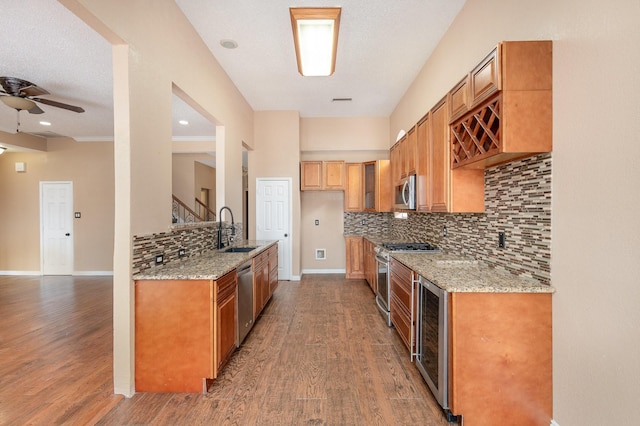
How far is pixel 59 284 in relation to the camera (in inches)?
209

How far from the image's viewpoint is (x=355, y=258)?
555 centimetres

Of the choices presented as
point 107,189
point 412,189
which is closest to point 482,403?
point 412,189

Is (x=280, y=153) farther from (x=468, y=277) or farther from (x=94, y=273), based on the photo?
(x=94, y=273)

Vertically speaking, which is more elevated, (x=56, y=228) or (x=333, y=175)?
(x=333, y=175)

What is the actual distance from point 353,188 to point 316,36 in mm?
3156

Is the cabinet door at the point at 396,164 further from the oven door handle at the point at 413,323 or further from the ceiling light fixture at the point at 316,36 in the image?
the oven door handle at the point at 413,323

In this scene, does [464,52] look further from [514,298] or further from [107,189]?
[107,189]

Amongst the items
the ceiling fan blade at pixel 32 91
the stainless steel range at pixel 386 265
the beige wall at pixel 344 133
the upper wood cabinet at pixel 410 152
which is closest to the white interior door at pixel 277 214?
the beige wall at pixel 344 133

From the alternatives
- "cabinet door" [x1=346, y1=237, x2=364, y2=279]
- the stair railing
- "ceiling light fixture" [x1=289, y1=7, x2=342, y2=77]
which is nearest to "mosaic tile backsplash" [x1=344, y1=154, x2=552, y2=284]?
"ceiling light fixture" [x1=289, y1=7, x2=342, y2=77]

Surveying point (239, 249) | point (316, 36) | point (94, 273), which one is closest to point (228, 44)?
point (316, 36)

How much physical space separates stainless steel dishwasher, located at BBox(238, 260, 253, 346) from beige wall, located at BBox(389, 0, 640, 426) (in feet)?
7.81

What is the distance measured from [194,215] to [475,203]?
265 inches

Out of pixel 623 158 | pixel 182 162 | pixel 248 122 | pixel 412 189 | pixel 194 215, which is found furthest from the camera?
pixel 182 162

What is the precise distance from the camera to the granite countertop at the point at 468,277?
1688 mm
